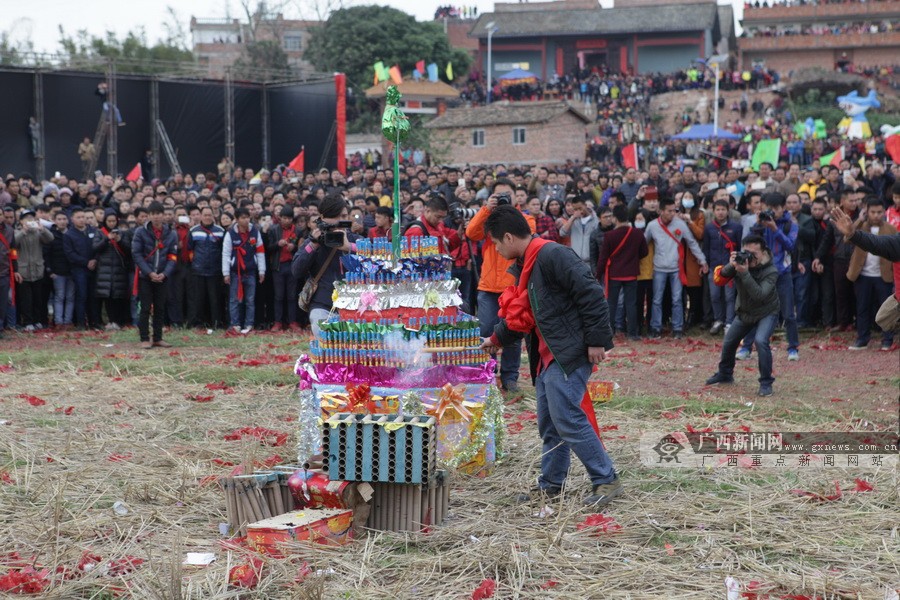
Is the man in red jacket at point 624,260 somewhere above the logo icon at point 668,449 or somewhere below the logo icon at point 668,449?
above

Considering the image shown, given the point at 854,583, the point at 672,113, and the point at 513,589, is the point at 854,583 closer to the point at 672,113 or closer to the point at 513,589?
the point at 513,589

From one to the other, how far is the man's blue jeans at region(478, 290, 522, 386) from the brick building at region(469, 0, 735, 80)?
51841 mm

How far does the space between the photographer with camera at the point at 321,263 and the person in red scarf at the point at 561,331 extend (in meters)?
2.08

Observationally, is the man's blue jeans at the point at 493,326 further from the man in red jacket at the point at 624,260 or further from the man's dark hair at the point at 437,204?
the man in red jacket at the point at 624,260

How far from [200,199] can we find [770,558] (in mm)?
12410

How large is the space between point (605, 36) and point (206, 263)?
49.4 metres

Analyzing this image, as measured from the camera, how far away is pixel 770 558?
5.49 m

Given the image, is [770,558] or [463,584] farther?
[770,558]

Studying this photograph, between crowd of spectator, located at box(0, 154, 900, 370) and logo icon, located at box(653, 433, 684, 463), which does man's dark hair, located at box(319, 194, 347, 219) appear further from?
crowd of spectator, located at box(0, 154, 900, 370)

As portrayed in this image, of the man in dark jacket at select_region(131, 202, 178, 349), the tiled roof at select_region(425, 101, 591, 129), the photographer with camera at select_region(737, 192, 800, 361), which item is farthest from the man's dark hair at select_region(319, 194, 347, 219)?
the tiled roof at select_region(425, 101, 591, 129)

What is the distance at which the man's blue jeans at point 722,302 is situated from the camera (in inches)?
556

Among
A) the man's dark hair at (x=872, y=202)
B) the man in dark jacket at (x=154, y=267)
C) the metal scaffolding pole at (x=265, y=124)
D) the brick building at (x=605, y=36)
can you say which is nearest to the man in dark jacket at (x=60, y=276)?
the man in dark jacket at (x=154, y=267)

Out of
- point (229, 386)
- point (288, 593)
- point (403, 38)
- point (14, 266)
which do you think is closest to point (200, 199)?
point (14, 266)

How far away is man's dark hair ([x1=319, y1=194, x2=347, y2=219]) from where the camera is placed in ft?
26.9
